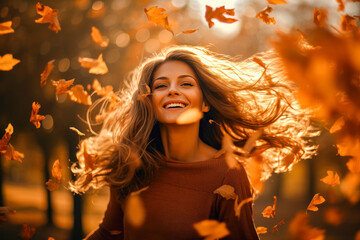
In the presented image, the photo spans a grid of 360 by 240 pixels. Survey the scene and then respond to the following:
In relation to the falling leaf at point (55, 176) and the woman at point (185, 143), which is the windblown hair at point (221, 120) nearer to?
the woman at point (185, 143)

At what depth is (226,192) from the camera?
2385 mm

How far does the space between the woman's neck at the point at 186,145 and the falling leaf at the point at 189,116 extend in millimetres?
72

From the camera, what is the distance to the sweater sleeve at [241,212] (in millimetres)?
2293

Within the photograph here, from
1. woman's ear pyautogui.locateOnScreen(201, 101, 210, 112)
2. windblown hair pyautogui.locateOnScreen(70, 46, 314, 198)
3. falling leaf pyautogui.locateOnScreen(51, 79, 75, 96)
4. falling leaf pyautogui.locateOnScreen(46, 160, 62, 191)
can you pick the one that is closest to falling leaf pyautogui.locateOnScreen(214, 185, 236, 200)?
windblown hair pyautogui.locateOnScreen(70, 46, 314, 198)

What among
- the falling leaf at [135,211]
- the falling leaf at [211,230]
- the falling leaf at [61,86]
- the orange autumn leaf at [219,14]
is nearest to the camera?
the falling leaf at [211,230]

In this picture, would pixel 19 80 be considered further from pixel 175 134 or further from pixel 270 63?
pixel 270 63

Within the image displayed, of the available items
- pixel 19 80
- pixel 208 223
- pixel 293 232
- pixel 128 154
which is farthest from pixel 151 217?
pixel 19 80

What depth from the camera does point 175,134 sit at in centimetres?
286

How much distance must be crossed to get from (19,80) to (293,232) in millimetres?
7911

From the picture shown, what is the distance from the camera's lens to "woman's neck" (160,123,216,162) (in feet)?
9.29

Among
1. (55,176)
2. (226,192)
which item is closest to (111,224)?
(55,176)

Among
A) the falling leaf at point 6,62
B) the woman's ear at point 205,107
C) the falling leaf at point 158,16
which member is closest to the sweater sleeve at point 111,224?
the woman's ear at point 205,107

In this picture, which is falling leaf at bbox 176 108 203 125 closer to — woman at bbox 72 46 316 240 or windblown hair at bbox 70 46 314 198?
woman at bbox 72 46 316 240

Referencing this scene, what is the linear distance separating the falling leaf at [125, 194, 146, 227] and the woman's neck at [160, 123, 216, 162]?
0.49 m
